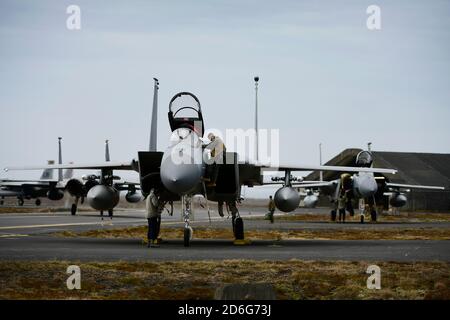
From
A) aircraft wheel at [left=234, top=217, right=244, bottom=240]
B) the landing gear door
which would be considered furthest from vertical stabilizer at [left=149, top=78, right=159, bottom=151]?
aircraft wheel at [left=234, top=217, right=244, bottom=240]

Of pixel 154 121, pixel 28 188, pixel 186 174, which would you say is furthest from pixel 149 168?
pixel 28 188

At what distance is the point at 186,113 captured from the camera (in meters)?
19.7

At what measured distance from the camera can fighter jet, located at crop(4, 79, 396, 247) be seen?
17.7 m

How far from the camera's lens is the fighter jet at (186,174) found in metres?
17.7

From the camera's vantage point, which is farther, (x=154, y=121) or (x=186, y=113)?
(x=154, y=121)

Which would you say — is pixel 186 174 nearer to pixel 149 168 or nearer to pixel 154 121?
pixel 149 168

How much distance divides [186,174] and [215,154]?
1813 mm

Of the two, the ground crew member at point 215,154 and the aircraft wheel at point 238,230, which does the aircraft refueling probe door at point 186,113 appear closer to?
the ground crew member at point 215,154

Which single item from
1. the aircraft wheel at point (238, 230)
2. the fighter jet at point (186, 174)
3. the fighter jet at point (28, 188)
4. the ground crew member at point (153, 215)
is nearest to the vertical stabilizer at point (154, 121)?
the fighter jet at point (186, 174)

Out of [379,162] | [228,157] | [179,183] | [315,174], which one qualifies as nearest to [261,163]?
[228,157]

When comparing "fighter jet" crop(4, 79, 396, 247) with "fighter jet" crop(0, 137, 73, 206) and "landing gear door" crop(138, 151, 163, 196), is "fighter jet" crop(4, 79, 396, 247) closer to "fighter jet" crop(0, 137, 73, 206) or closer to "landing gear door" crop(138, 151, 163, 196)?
"landing gear door" crop(138, 151, 163, 196)

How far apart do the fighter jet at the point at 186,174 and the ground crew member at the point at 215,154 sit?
2.1 inches
